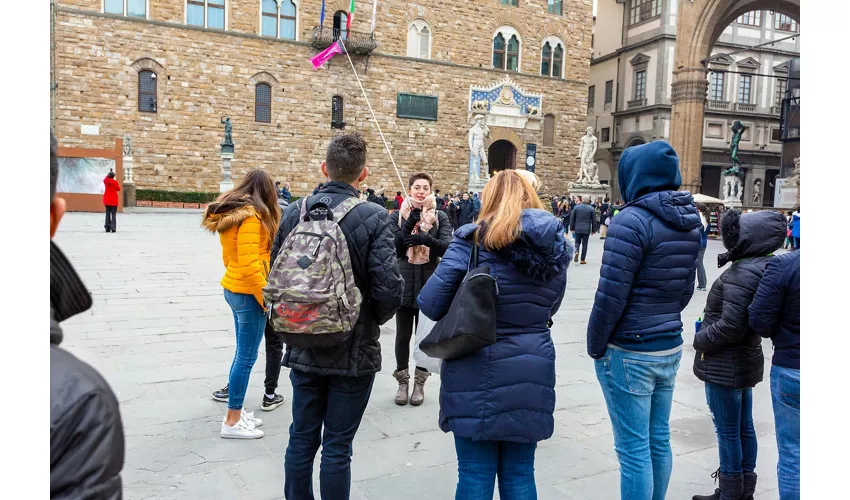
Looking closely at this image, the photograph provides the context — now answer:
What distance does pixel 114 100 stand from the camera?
25438 millimetres

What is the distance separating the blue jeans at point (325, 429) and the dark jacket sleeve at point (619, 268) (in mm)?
1101

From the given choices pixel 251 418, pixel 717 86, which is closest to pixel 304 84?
pixel 717 86

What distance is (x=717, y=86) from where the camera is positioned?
38219 millimetres

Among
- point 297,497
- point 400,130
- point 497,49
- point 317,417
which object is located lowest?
point 297,497

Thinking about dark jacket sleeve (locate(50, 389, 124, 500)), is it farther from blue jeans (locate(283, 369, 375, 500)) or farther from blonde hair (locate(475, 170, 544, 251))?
blue jeans (locate(283, 369, 375, 500))

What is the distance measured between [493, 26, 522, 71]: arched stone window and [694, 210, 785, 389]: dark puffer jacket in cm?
3020

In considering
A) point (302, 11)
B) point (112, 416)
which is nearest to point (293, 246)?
point (112, 416)

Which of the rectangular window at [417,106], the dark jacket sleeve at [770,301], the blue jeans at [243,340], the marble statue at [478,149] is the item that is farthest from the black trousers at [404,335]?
the rectangular window at [417,106]

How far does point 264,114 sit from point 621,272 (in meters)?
26.9

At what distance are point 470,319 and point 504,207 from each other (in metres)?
0.48

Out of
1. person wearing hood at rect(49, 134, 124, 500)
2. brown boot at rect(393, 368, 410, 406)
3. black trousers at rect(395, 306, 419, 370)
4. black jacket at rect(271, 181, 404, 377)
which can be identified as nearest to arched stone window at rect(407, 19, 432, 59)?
black trousers at rect(395, 306, 419, 370)

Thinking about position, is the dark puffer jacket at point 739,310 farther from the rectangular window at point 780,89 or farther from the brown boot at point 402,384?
the rectangular window at point 780,89

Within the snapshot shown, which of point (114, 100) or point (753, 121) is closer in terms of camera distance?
point (114, 100)
